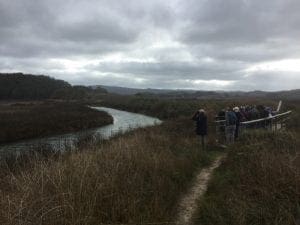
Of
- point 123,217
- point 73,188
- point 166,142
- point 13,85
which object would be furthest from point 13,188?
point 13,85

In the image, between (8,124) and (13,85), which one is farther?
(13,85)

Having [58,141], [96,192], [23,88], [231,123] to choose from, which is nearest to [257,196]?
[96,192]

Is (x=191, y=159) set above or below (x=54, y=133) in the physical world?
above

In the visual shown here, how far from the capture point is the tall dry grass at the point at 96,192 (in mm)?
5117

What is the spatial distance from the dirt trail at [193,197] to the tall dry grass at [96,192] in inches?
7.6

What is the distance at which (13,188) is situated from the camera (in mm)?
6297

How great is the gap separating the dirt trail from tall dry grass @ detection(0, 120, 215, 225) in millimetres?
194

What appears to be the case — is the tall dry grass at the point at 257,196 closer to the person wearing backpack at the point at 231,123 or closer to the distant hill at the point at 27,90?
the person wearing backpack at the point at 231,123

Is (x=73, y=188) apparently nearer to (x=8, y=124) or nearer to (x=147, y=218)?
(x=147, y=218)

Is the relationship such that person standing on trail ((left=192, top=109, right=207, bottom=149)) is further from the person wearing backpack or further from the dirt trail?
the dirt trail

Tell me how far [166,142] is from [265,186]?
21.9 feet

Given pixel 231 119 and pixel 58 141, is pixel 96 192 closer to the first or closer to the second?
pixel 231 119

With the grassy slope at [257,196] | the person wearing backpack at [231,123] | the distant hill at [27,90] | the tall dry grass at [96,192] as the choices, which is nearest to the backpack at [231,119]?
the person wearing backpack at [231,123]

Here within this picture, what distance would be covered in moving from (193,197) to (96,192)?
Result: 2824 millimetres
